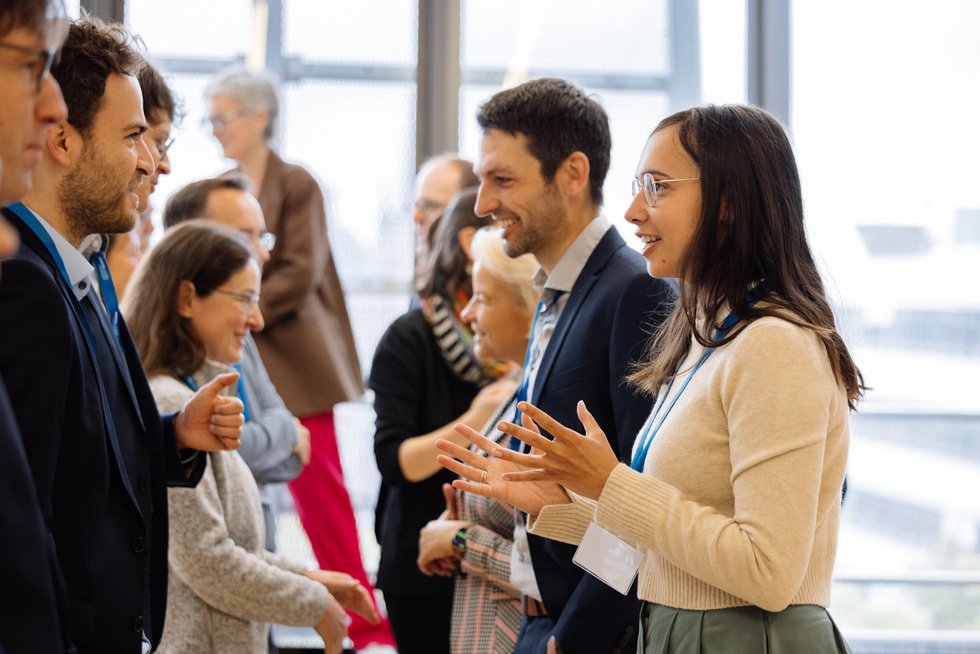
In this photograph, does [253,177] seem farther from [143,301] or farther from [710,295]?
[710,295]

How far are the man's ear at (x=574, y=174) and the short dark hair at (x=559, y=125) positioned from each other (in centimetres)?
2

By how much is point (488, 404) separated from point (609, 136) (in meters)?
0.80

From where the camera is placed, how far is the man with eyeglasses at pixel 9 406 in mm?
1212

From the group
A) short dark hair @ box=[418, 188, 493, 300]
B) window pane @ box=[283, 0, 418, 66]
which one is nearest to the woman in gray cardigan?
short dark hair @ box=[418, 188, 493, 300]

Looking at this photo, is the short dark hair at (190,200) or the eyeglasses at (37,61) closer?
the eyeglasses at (37,61)

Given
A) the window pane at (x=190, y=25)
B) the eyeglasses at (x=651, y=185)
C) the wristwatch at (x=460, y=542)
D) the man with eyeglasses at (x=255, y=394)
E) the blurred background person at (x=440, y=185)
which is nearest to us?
the eyeglasses at (x=651, y=185)

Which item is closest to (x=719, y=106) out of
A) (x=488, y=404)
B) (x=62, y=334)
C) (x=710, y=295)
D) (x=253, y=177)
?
(x=710, y=295)

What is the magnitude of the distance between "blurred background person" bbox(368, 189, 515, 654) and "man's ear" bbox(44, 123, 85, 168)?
1337 millimetres

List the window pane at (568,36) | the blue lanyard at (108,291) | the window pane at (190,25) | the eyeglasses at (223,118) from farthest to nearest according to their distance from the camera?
the window pane at (568,36) < the window pane at (190,25) < the eyeglasses at (223,118) < the blue lanyard at (108,291)

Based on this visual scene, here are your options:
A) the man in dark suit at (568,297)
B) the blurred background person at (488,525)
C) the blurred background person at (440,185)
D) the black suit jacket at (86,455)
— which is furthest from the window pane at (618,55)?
the black suit jacket at (86,455)

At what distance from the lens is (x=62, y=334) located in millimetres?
1604

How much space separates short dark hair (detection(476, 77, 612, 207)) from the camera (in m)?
2.60

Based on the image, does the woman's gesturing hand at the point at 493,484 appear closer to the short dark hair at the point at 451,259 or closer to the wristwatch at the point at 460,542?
the wristwatch at the point at 460,542

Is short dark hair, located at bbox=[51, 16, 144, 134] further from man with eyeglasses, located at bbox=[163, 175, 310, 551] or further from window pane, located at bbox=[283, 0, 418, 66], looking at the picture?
window pane, located at bbox=[283, 0, 418, 66]
